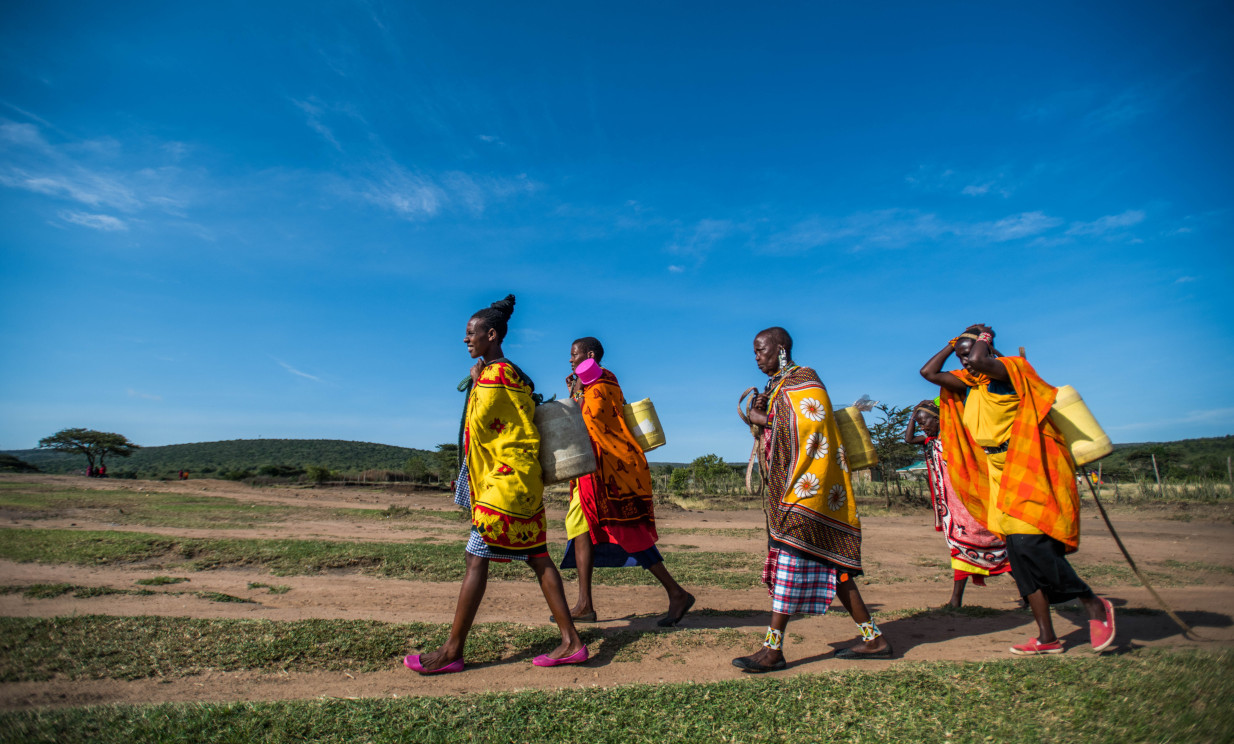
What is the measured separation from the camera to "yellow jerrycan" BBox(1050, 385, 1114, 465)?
4.35 metres

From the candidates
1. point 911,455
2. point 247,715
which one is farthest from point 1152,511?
point 247,715

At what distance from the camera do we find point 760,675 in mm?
3672

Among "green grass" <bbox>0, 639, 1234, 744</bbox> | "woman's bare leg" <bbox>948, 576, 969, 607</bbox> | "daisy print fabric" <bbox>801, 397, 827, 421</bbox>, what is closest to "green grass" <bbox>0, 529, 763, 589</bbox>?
"woman's bare leg" <bbox>948, 576, 969, 607</bbox>

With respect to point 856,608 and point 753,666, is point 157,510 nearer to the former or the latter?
point 753,666

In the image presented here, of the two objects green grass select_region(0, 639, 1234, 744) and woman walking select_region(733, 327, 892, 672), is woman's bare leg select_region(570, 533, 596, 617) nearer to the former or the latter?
woman walking select_region(733, 327, 892, 672)

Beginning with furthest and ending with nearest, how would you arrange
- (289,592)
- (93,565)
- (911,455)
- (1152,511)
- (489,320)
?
1. (911,455)
2. (1152,511)
3. (93,565)
4. (289,592)
5. (489,320)

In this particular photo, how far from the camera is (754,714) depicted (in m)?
2.98

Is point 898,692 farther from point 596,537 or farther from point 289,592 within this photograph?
point 289,592

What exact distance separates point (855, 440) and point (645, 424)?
68.5 inches

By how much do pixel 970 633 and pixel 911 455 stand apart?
19.3 meters

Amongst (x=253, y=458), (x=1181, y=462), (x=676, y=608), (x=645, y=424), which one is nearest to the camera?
(x=676, y=608)

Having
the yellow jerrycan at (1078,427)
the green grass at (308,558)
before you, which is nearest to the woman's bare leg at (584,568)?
the green grass at (308,558)

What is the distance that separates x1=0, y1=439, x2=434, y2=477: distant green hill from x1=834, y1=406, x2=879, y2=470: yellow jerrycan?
229 feet

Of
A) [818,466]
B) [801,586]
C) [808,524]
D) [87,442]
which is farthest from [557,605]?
[87,442]
